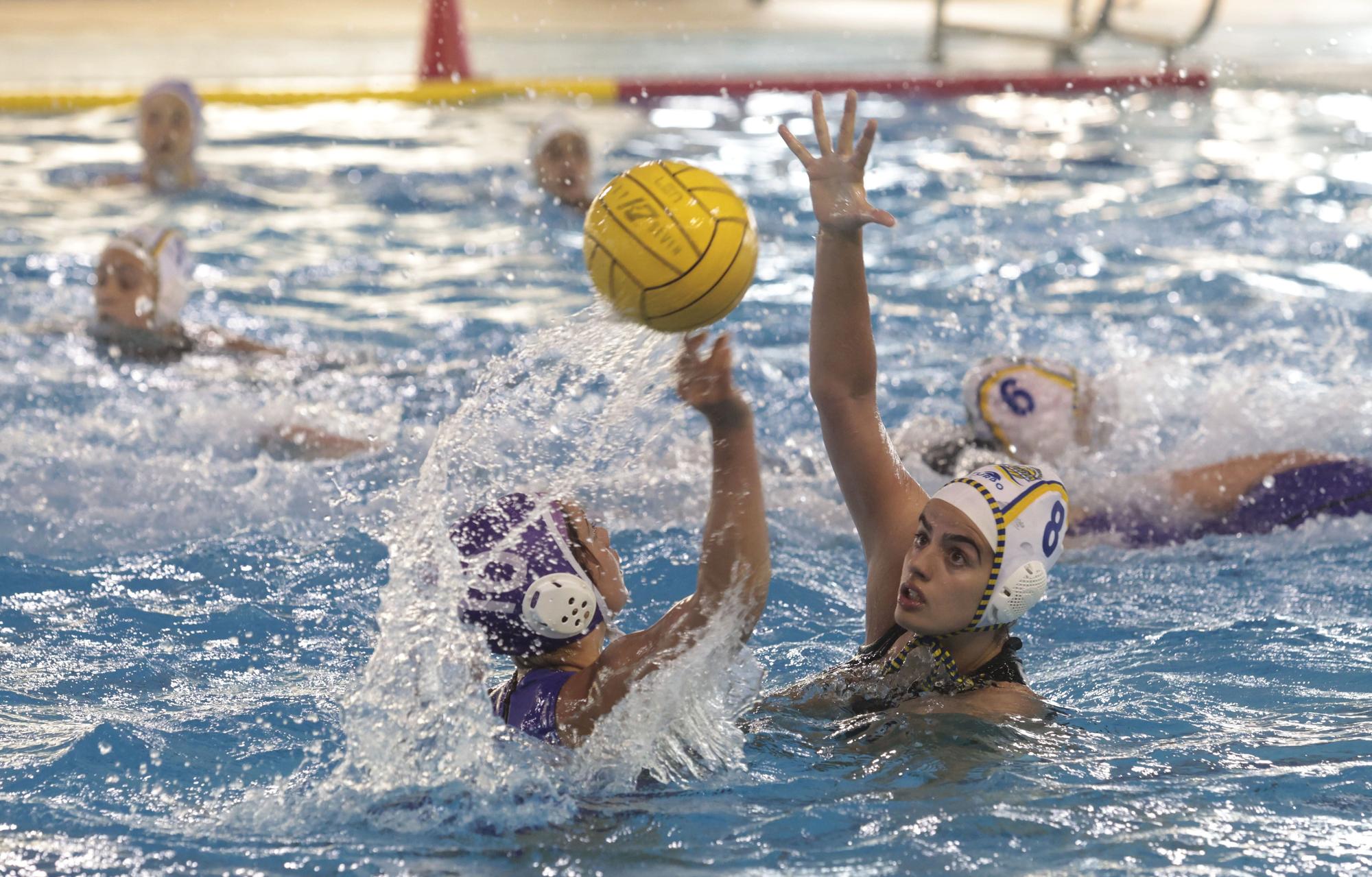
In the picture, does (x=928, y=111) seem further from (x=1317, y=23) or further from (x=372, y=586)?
(x=372, y=586)

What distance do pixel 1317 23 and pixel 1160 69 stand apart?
9.94 ft

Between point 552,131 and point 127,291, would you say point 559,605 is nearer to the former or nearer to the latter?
point 127,291

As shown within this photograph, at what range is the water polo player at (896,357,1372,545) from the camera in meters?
4.12

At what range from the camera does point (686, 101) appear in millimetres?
9883

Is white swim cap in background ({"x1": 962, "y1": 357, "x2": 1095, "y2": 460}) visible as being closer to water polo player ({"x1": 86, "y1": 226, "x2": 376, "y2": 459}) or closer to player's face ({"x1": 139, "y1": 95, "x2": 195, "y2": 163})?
water polo player ({"x1": 86, "y1": 226, "x2": 376, "y2": 459})

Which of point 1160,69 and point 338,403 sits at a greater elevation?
point 1160,69

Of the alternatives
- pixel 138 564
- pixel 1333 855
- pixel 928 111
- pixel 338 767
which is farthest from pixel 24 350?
pixel 928 111

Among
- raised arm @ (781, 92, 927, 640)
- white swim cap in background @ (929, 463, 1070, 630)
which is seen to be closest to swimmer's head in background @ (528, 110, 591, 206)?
raised arm @ (781, 92, 927, 640)

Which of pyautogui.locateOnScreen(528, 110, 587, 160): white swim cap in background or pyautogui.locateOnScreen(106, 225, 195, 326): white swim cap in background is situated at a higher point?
pyautogui.locateOnScreen(528, 110, 587, 160): white swim cap in background

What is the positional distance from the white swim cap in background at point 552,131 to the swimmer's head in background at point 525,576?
485 centimetres

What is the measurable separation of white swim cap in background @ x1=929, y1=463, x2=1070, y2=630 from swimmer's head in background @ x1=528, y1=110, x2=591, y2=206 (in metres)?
4.74

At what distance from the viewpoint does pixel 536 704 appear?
2572mm

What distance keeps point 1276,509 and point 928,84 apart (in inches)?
254

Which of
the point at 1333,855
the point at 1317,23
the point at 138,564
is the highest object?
the point at 1317,23
